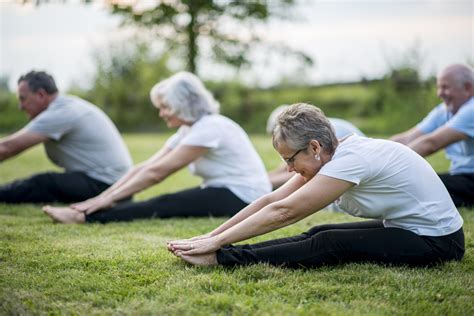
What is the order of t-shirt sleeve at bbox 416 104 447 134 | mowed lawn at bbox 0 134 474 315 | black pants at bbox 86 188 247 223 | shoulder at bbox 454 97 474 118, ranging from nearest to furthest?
mowed lawn at bbox 0 134 474 315
black pants at bbox 86 188 247 223
shoulder at bbox 454 97 474 118
t-shirt sleeve at bbox 416 104 447 134

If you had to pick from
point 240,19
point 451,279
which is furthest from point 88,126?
point 240,19

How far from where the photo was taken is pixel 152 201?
17.8ft

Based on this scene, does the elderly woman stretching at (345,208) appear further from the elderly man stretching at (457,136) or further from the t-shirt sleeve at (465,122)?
the t-shirt sleeve at (465,122)

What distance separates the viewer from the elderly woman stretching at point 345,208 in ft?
10.4

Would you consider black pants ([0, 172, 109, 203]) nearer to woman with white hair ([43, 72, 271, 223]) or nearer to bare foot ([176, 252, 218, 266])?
woman with white hair ([43, 72, 271, 223])

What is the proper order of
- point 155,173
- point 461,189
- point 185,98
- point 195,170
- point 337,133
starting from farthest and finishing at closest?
point 337,133
point 461,189
point 195,170
point 185,98
point 155,173

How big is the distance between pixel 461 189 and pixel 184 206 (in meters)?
2.56

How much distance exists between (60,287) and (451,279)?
2.07 meters

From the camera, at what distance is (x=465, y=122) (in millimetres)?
5449

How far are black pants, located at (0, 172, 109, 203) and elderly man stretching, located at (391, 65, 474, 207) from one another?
10.5 feet

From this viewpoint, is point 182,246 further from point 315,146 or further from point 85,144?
point 85,144

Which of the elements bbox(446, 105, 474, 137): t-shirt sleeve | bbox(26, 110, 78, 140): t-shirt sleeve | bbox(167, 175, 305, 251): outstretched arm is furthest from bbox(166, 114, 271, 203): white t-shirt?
bbox(446, 105, 474, 137): t-shirt sleeve

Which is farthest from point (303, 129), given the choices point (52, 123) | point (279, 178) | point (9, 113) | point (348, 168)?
point (9, 113)

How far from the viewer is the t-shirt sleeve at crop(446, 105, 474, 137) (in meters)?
5.44
